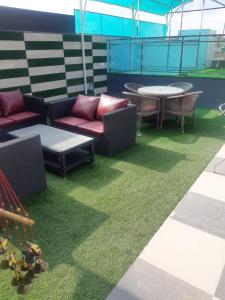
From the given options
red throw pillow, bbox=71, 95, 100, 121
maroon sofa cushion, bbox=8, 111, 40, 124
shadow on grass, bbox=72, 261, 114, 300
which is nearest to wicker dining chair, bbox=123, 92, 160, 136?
red throw pillow, bbox=71, 95, 100, 121

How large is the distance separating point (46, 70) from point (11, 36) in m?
0.93

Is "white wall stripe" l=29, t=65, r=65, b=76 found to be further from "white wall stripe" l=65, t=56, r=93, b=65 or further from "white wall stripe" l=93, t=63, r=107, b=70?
"white wall stripe" l=93, t=63, r=107, b=70

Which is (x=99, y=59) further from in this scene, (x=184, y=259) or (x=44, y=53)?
(x=184, y=259)

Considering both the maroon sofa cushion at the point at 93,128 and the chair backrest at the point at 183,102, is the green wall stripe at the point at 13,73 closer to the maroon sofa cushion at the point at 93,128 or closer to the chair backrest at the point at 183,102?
the maroon sofa cushion at the point at 93,128

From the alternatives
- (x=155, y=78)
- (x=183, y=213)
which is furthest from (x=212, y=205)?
(x=155, y=78)

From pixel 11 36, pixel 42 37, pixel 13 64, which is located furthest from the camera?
pixel 42 37

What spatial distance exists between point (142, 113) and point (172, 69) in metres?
5.80

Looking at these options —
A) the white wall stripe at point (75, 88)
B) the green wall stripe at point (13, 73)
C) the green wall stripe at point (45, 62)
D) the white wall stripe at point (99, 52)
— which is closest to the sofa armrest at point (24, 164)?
the green wall stripe at point (13, 73)

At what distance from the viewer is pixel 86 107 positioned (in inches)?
142

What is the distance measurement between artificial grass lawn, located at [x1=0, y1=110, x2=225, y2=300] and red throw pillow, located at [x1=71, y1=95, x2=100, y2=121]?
0.75m

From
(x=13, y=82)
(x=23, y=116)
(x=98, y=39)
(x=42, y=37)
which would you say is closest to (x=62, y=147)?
(x=23, y=116)

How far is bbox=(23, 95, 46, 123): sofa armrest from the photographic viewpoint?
3861 millimetres

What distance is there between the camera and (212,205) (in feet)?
7.38

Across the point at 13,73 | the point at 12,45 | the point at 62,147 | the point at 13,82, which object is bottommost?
the point at 62,147
